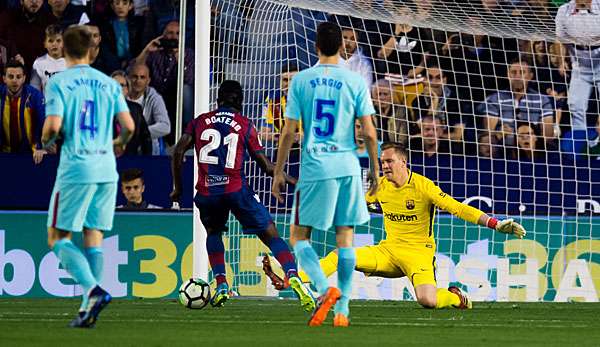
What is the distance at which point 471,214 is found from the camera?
12.1 metres

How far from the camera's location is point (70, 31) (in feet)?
28.3

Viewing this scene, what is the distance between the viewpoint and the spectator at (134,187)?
15.4m

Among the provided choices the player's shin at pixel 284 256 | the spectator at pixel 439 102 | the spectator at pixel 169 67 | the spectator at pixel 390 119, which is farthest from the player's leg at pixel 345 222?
the spectator at pixel 169 67

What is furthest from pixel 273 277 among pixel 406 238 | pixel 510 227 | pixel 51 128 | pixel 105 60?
pixel 105 60

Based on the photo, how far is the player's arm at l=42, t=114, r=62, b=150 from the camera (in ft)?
27.9

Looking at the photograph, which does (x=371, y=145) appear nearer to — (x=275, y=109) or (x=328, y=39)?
(x=328, y=39)

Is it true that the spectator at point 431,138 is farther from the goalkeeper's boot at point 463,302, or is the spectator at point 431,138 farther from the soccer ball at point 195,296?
the soccer ball at point 195,296

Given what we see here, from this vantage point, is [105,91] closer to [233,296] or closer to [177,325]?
[177,325]

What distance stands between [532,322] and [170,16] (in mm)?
9548

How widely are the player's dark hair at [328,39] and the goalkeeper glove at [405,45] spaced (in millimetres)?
7335

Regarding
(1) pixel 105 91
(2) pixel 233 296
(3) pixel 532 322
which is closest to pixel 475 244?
(2) pixel 233 296

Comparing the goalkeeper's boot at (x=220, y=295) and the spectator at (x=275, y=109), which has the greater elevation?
the spectator at (x=275, y=109)

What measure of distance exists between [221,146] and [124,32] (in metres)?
7.00

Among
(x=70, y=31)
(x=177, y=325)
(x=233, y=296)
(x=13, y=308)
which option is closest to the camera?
(x=70, y=31)
